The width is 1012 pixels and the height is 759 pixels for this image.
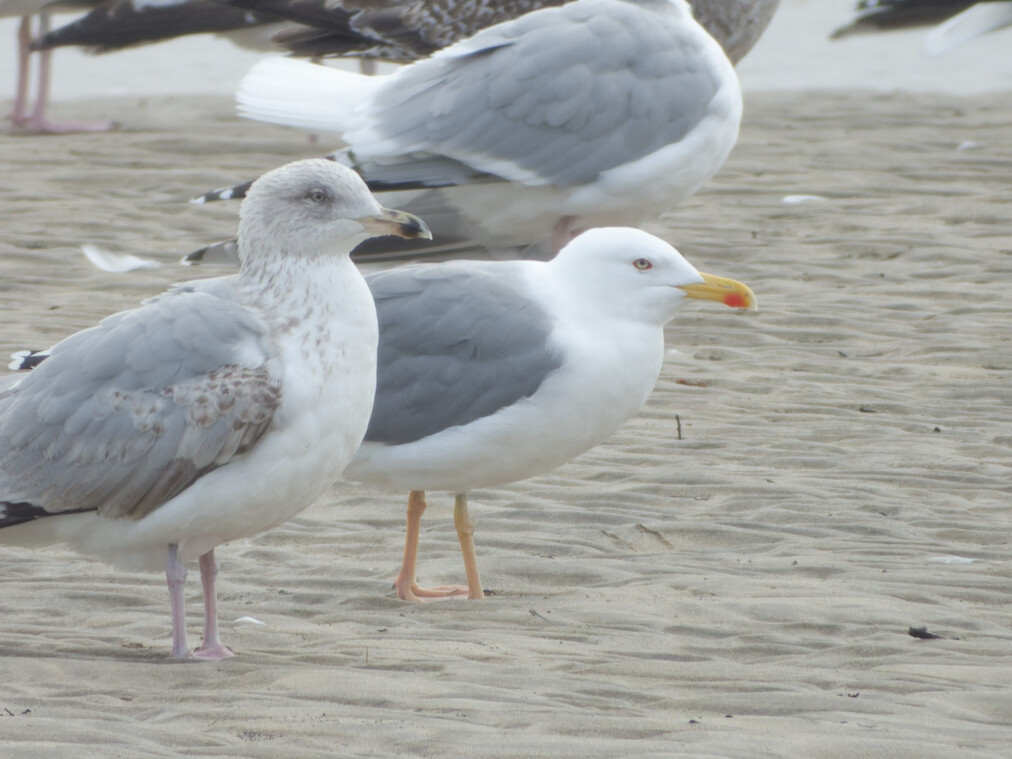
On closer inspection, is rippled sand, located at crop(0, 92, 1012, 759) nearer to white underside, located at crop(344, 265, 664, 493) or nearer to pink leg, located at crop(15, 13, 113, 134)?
white underside, located at crop(344, 265, 664, 493)

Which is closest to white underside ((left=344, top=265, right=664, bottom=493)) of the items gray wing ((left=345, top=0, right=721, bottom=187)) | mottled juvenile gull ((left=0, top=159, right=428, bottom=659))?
Result: mottled juvenile gull ((left=0, top=159, right=428, bottom=659))

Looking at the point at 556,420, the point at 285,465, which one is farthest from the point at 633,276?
the point at 285,465

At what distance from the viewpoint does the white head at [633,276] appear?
14.5ft

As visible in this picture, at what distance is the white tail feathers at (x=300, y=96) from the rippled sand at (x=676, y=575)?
1063 mm

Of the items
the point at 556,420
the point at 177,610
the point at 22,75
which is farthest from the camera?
the point at 22,75

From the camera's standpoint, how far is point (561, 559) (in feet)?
15.2

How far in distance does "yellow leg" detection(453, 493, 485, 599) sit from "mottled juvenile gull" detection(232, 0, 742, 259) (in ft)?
7.89

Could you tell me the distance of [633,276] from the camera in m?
4.44

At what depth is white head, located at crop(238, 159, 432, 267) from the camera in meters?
3.85

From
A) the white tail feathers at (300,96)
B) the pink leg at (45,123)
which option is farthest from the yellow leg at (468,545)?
the pink leg at (45,123)

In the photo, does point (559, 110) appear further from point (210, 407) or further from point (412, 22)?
point (210, 407)

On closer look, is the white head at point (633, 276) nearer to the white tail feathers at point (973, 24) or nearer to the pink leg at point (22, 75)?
the white tail feathers at point (973, 24)

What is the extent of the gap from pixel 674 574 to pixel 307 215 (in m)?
1.40

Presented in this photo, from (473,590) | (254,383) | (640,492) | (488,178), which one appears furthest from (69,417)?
(488,178)
